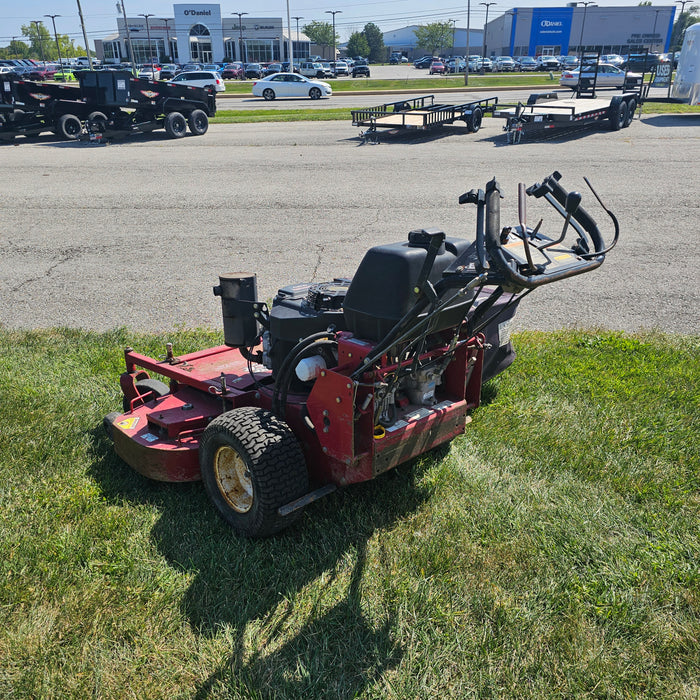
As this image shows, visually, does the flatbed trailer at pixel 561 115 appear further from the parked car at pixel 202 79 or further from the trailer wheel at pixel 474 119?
the parked car at pixel 202 79

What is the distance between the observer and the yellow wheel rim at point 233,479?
11.6 ft

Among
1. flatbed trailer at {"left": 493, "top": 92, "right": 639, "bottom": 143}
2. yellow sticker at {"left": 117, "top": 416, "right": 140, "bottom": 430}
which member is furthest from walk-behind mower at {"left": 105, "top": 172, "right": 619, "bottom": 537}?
flatbed trailer at {"left": 493, "top": 92, "right": 639, "bottom": 143}

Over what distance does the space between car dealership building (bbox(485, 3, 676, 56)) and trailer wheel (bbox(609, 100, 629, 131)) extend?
8814cm

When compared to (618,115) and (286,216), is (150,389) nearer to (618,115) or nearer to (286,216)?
(286,216)

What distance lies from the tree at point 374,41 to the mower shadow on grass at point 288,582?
12186 centimetres

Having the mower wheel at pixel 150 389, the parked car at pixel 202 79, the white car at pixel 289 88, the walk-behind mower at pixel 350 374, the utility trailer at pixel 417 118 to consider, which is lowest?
the white car at pixel 289 88

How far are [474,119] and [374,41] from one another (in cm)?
10570

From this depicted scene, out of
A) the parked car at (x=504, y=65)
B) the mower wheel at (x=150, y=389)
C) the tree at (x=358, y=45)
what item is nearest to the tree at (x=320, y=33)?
the tree at (x=358, y=45)

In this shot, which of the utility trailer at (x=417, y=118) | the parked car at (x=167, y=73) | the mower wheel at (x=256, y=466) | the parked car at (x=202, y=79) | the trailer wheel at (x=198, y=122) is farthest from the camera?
the parked car at (x=167, y=73)

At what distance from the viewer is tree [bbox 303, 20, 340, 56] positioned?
366 ft

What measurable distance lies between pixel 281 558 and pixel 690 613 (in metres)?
1.91

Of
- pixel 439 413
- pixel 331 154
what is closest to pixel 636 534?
pixel 439 413

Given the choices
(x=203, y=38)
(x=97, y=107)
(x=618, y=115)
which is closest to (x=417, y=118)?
(x=618, y=115)

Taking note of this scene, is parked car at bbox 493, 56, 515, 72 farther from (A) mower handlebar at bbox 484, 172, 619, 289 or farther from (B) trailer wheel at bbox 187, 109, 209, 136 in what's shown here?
(A) mower handlebar at bbox 484, 172, 619, 289
